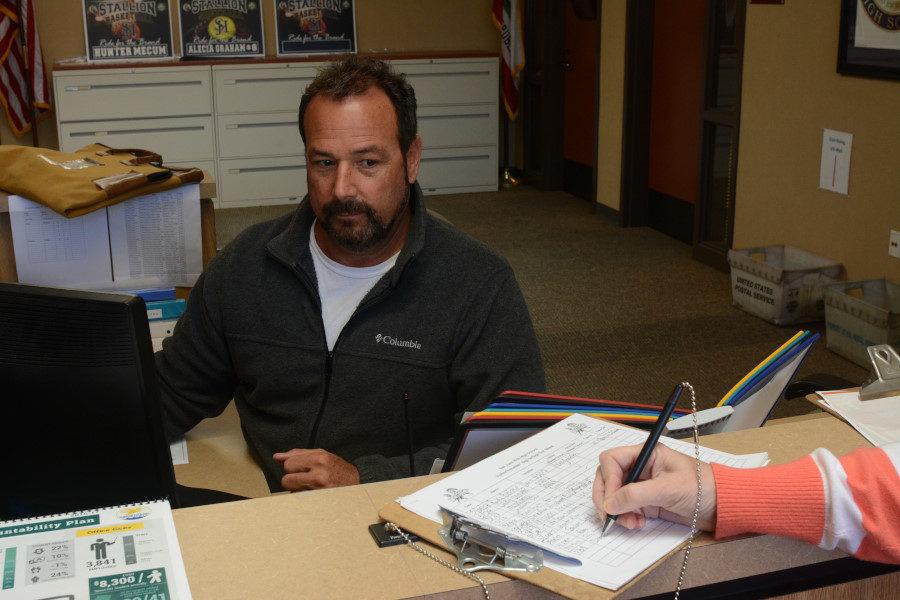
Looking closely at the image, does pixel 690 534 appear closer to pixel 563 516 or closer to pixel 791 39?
pixel 563 516

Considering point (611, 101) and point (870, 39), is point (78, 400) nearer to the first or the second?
point (870, 39)

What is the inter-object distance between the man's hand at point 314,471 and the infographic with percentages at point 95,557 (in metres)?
0.57

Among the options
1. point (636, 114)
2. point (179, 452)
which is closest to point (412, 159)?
point (179, 452)

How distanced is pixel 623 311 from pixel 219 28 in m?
4.01

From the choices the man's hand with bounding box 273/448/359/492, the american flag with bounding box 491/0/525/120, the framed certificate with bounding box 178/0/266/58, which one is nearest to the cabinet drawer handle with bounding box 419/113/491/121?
the american flag with bounding box 491/0/525/120

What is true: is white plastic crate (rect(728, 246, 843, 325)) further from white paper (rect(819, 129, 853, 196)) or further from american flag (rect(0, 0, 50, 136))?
american flag (rect(0, 0, 50, 136))

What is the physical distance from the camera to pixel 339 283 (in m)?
1.91

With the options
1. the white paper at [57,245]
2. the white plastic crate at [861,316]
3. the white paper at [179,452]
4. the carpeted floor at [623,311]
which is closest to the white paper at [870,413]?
the white paper at [179,452]

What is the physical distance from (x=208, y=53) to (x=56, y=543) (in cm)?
672

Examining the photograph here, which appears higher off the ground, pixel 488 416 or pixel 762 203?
pixel 488 416

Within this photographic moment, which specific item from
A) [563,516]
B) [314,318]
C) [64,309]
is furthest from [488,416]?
[314,318]

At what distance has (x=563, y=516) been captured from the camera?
3.39 ft

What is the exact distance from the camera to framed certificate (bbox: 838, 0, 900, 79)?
3.98 meters

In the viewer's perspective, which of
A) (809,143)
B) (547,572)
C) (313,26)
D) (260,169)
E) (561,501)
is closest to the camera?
(547,572)
